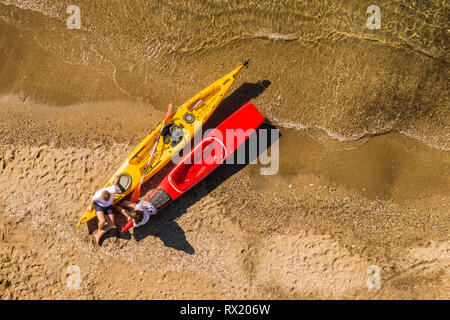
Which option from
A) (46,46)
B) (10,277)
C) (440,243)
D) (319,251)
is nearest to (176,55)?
(46,46)

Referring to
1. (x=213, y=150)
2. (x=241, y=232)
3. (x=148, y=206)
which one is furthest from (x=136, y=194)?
(x=241, y=232)

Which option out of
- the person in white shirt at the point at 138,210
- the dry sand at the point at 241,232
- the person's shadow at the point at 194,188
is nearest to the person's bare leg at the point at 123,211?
the person in white shirt at the point at 138,210

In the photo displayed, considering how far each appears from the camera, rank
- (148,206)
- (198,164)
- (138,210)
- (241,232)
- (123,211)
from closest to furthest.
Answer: (138,210) → (148,206) → (123,211) → (198,164) → (241,232)

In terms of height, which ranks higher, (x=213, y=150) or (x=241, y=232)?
(x=213, y=150)

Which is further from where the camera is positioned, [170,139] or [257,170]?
[257,170]

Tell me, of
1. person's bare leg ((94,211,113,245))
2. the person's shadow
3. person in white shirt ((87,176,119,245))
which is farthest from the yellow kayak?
the person's shadow

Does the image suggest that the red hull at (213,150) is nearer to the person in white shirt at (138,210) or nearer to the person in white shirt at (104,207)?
the person in white shirt at (138,210)

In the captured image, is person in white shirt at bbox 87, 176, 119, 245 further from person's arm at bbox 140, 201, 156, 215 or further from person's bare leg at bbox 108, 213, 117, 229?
person's arm at bbox 140, 201, 156, 215

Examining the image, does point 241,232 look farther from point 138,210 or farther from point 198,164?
point 138,210
